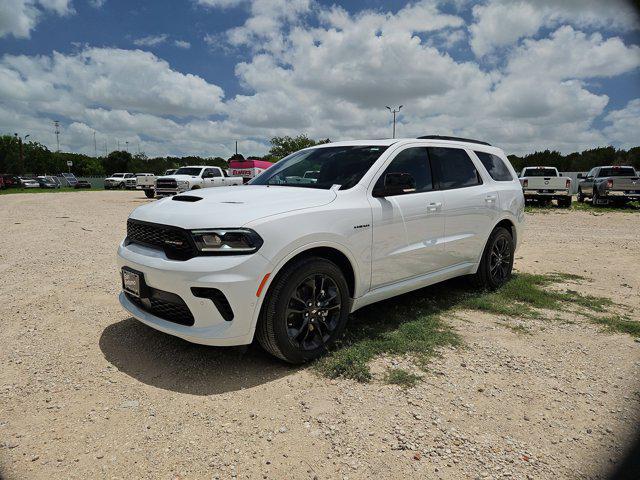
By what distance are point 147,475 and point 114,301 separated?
3.11 meters

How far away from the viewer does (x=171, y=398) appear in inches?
116

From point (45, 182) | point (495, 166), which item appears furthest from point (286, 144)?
point (495, 166)

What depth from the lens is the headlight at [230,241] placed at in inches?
119

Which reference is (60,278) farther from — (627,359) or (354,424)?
(627,359)

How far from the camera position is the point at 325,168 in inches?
169

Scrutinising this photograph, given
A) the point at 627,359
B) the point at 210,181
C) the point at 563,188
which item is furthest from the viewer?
the point at 210,181

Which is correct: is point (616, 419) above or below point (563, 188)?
below

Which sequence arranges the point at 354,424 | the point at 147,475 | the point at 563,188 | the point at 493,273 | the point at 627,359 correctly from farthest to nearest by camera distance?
1. the point at 563,188
2. the point at 493,273
3. the point at 627,359
4. the point at 354,424
5. the point at 147,475

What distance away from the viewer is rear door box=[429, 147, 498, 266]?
468 cm

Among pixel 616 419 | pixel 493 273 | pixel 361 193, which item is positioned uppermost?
pixel 361 193

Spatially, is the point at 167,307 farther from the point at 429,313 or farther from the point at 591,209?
the point at 591,209

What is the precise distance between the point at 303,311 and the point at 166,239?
3.87ft

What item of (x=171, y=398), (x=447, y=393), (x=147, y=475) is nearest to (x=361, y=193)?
(x=447, y=393)

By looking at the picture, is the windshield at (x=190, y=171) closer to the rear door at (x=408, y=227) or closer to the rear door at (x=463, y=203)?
the rear door at (x=463, y=203)
